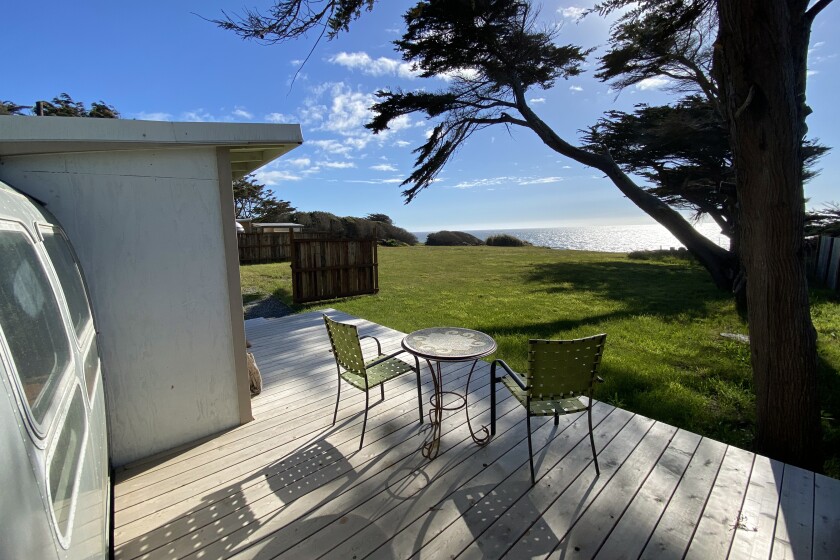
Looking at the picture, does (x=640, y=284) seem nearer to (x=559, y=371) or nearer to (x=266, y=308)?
(x=559, y=371)

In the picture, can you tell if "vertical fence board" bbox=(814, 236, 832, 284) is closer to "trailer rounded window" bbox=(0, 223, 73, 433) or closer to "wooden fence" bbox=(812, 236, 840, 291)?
"wooden fence" bbox=(812, 236, 840, 291)

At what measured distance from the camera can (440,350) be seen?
8.81 feet

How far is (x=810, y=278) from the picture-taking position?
10375 millimetres

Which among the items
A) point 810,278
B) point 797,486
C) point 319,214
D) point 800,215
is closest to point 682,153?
point 810,278

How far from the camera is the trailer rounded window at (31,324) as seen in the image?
97 cm

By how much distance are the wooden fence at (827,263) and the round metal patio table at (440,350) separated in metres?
11.4

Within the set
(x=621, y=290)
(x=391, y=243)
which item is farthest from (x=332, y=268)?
(x=391, y=243)

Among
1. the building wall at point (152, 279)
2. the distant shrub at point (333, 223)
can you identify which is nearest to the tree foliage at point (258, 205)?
the distant shrub at point (333, 223)

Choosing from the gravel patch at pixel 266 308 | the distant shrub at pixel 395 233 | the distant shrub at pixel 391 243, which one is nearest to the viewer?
the gravel patch at pixel 266 308

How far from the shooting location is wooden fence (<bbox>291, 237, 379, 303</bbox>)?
8.48 metres

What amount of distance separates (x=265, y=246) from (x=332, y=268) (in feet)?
39.5

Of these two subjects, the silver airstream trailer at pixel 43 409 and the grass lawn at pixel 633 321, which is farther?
the grass lawn at pixel 633 321

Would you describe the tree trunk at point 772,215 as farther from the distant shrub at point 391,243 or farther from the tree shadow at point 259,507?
the distant shrub at point 391,243

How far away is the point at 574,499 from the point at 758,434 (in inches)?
75.4
